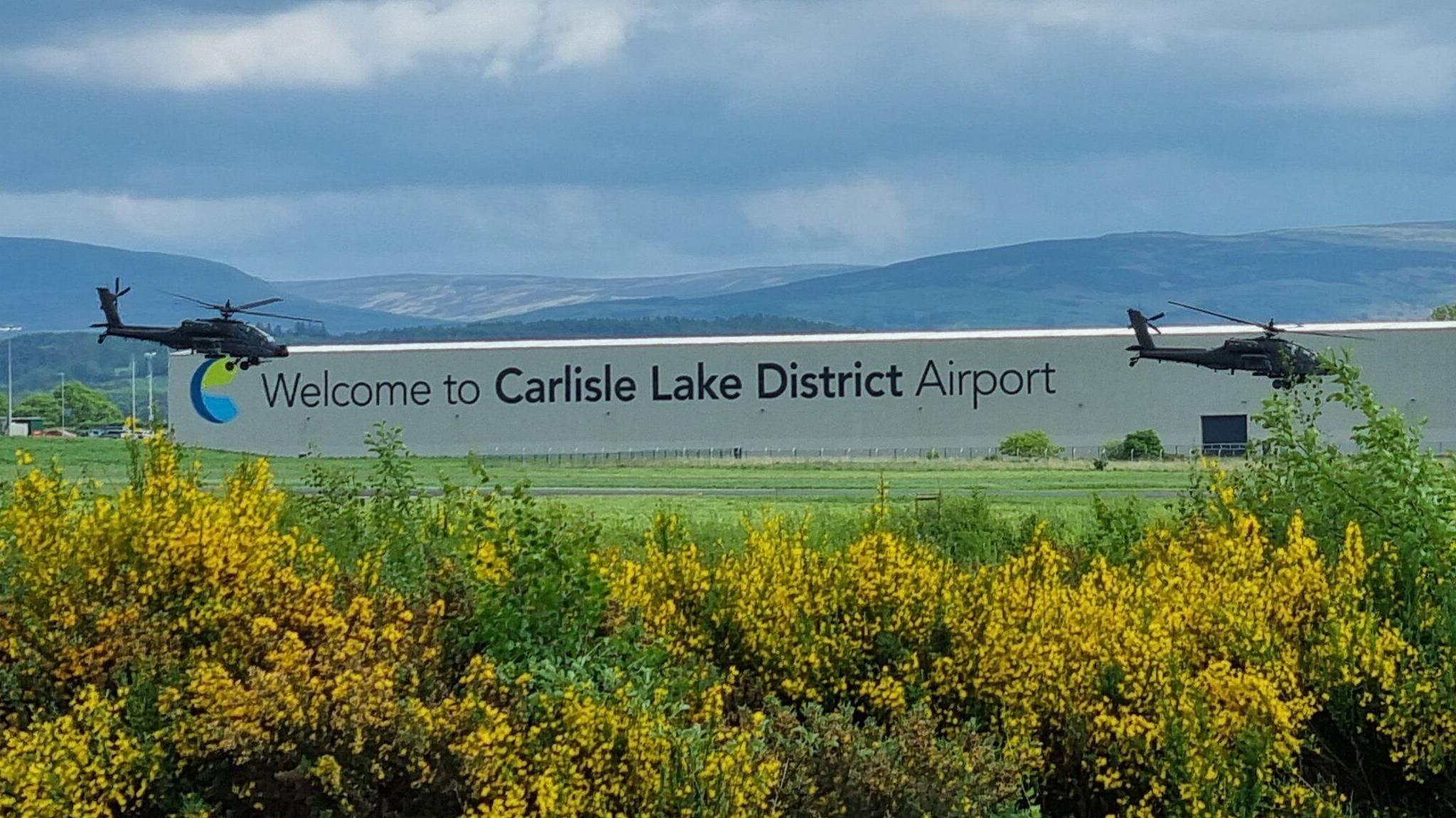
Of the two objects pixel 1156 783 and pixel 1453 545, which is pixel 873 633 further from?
pixel 1453 545

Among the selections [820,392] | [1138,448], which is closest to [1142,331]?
[1138,448]

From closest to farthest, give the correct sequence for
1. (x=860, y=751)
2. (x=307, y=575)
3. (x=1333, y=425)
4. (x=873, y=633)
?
1. (x=860, y=751)
2. (x=307, y=575)
3. (x=873, y=633)
4. (x=1333, y=425)

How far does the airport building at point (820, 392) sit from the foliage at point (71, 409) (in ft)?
359

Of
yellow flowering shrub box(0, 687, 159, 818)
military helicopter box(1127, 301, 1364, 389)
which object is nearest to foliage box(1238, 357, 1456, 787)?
yellow flowering shrub box(0, 687, 159, 818)

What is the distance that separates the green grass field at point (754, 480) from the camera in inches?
1216

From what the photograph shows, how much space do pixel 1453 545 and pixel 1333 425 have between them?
52.3 m

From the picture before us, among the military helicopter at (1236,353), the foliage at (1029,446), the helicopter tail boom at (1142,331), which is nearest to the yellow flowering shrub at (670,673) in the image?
the military helicopter at (1236,353)

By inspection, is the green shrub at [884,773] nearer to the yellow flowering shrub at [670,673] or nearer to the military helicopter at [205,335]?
the yellow flowering shrub at [670,673]

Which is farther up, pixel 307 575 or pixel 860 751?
pixel 307 575

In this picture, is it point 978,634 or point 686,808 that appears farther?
point 978,634

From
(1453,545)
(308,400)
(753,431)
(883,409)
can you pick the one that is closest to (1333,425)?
(883,409)

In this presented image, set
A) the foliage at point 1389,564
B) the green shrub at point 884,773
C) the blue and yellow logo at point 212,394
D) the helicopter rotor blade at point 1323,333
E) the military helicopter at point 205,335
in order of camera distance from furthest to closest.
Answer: the blue and yellow logo at point 212,394 → the helicopter rotor blade at point 1323,333 → the military helicopter at point 205,335 → the foliage at point 1389,564 → the green shrub at point 884,773

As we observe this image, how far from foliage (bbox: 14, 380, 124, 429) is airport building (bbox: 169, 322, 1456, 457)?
10940 cm

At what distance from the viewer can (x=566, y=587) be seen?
29.4 feet
